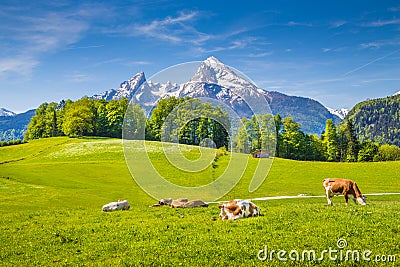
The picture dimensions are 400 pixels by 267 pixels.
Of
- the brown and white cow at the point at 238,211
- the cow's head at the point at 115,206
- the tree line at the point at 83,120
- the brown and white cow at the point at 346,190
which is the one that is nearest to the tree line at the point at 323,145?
the tree line at the point at 83,120

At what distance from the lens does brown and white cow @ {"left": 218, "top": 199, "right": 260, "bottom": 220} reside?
18391 mm

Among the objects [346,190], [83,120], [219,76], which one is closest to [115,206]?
[219,76]

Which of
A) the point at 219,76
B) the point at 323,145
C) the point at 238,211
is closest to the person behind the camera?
the point at 238,211

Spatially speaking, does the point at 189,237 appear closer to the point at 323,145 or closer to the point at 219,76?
the point at 219,76

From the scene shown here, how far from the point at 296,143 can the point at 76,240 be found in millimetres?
109376

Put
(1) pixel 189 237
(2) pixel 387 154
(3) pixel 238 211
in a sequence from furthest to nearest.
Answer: (2) pixel 387 154
(3) pixel 238 211
(1) pixel 189 237

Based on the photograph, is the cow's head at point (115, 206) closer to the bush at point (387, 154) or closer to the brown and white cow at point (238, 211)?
the brown and white cow at point (238, 211)

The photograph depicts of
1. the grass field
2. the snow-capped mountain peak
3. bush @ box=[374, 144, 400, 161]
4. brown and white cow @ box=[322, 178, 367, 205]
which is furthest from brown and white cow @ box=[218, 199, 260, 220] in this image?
bush @ box=[374, 144, 400, 161]

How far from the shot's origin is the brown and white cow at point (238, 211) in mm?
18391

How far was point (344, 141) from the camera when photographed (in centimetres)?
13425

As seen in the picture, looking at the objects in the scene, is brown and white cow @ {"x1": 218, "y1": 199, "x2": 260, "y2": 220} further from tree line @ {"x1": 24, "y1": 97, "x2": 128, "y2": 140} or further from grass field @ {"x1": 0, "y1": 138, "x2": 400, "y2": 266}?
tree line @ {"x1": 24, "y1": 97, "x2": 128, "y2": 140}

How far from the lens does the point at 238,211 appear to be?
18500mm

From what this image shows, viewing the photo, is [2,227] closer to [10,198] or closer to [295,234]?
[295,234]

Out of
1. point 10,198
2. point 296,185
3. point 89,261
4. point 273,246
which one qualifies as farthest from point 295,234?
point 296,185
